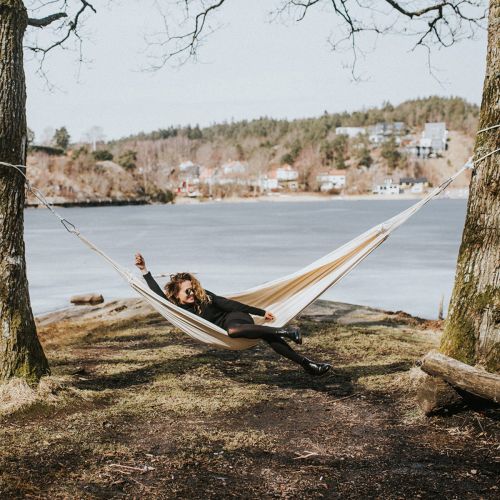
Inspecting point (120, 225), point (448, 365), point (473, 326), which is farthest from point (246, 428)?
point (120, 225)

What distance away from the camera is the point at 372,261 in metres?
17.8

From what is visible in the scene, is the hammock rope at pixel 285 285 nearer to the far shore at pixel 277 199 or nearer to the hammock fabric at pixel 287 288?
the hammock fabric at pixel 287 288

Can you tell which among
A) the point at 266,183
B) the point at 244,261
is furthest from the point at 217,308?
the point at 266,183

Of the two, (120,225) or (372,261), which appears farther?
(120,225)

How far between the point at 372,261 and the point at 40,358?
15.0m

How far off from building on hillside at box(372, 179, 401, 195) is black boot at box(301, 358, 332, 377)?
98.8 m

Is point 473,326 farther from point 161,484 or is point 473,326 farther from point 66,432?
point 66,432

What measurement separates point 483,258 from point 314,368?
1.19 m

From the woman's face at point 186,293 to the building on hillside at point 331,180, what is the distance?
97740 mm

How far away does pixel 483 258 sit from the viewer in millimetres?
3291

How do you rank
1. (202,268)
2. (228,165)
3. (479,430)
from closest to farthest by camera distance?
(479,430), (202,268), (228,165)

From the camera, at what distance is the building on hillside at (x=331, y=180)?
10105 cm

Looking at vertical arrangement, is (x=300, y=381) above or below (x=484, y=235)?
below

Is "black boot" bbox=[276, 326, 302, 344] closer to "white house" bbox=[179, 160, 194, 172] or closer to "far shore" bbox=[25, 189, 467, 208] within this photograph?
"far shore" bbox=[25, 189, 467, 208]
